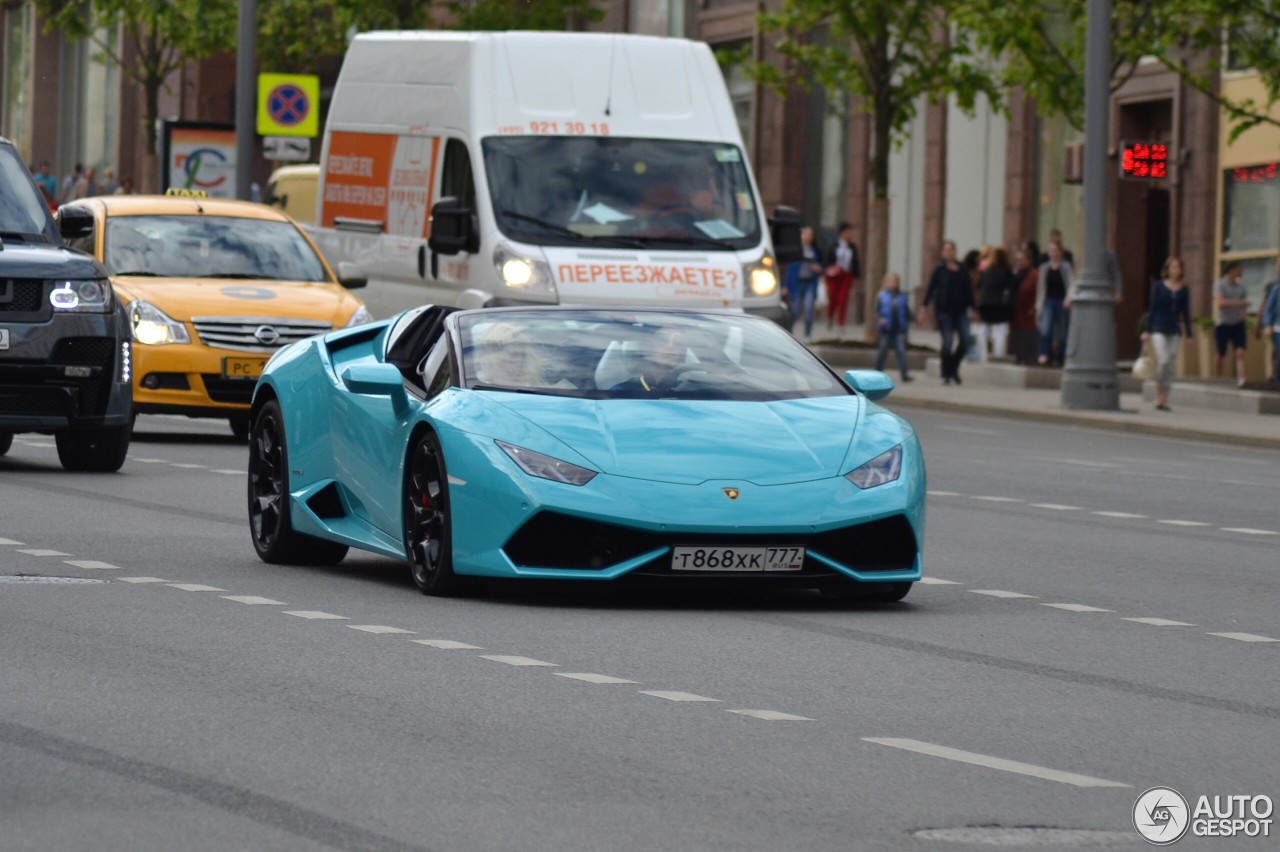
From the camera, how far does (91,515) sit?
14.8 metres

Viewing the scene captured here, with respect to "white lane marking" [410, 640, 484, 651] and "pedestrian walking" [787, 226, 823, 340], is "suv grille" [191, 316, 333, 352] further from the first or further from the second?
"pedestrian walking" [787, 226, 823, 340]

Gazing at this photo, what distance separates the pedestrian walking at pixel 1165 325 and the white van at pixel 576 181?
796 centimetres

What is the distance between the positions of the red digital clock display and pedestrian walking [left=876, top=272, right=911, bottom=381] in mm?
4842

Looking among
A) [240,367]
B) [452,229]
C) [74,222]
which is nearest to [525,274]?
[452,229]

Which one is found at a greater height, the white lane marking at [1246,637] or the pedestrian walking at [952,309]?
the pedestrian walking at [952,309]

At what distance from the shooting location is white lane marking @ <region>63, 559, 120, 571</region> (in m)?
12.1

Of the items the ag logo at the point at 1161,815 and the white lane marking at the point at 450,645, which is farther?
the white lane marking at the point at 450,645

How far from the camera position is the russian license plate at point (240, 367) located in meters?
20.4

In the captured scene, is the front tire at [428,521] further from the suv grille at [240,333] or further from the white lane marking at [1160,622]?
the suv grille at [240,333]

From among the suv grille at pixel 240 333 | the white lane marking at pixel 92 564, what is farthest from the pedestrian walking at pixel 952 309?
the white lane marking at pixel 92 564

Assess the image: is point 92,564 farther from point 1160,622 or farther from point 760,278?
point 760,278

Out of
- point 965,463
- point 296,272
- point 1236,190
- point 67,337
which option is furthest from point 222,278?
point 1236,190

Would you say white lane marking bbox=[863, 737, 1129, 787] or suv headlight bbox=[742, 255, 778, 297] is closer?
white lane marking bbox=[863, 737, 1129, 787]

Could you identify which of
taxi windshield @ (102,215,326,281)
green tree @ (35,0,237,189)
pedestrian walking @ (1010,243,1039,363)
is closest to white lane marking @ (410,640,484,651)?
taxi windshield @ (102,215,326,281)
